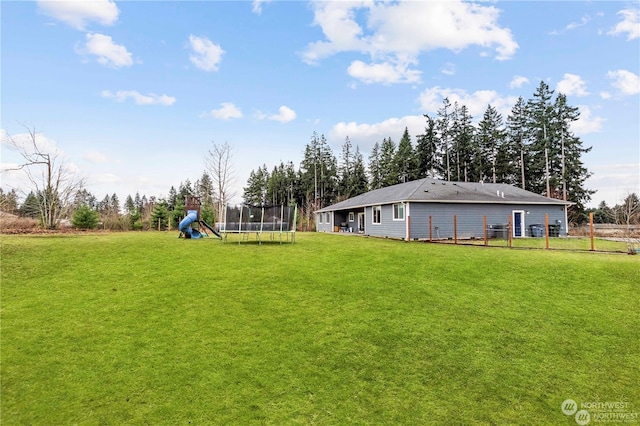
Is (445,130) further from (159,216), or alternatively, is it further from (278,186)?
(159,216)

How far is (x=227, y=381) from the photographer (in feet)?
12.4

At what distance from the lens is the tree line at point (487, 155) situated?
3556cm

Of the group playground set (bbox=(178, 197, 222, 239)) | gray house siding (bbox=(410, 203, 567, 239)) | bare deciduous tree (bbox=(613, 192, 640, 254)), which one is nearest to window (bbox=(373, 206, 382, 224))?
gray house siding (bbox=(410, 203, 567, 239))

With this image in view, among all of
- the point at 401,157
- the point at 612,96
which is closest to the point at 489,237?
the point at 612,96

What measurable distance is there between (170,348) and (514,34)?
1822 cm

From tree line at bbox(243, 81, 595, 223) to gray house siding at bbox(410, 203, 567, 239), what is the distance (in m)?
16.4

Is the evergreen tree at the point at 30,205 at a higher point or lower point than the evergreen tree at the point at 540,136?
lower

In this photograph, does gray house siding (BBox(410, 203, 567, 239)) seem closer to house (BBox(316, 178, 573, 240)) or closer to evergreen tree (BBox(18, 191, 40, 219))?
house (BBox(316, 178, 573, 240))

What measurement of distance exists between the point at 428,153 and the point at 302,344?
42.2m

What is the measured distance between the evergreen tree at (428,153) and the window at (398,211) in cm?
2520

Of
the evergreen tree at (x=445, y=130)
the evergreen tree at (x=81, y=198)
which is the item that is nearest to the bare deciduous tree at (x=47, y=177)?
the evergreen tree at (x=81, y=198)

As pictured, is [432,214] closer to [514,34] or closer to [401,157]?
[514,34]

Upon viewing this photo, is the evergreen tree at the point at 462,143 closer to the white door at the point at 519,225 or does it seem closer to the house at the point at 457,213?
the house at the point at 457,213

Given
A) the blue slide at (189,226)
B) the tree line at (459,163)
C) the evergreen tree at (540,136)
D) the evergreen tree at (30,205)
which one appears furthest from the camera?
the evergreen tree at (540,136)
